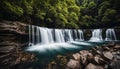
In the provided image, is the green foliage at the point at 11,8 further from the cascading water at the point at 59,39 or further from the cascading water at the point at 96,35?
the cascading water at the point at 96,35


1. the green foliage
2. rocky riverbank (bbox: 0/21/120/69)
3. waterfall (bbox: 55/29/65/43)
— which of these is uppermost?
→ the green foliage

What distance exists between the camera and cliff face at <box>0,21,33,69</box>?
8.95 m

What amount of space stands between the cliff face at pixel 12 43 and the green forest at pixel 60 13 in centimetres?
168

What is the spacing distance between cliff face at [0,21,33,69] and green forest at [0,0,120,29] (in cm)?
168

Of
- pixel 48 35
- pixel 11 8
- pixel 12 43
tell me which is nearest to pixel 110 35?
pixel 48 35

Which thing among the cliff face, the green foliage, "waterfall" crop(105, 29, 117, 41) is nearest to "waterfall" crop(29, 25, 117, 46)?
"waterfall" crop(105, 29, 117, 41)

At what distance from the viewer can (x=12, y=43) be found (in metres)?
12.4

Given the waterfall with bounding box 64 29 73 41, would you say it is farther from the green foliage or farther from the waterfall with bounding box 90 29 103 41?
the green foliage

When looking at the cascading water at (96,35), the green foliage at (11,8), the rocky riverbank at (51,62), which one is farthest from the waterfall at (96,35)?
the green foliage at (11,8)

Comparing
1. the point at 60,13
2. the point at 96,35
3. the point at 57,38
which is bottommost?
the point at 57,38

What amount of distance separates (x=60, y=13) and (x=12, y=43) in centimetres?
1133

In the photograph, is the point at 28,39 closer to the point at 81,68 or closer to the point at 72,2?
the point at 81,68

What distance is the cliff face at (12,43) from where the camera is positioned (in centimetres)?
895

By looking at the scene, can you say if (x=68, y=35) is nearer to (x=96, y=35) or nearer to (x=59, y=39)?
(x=59, y=39)
